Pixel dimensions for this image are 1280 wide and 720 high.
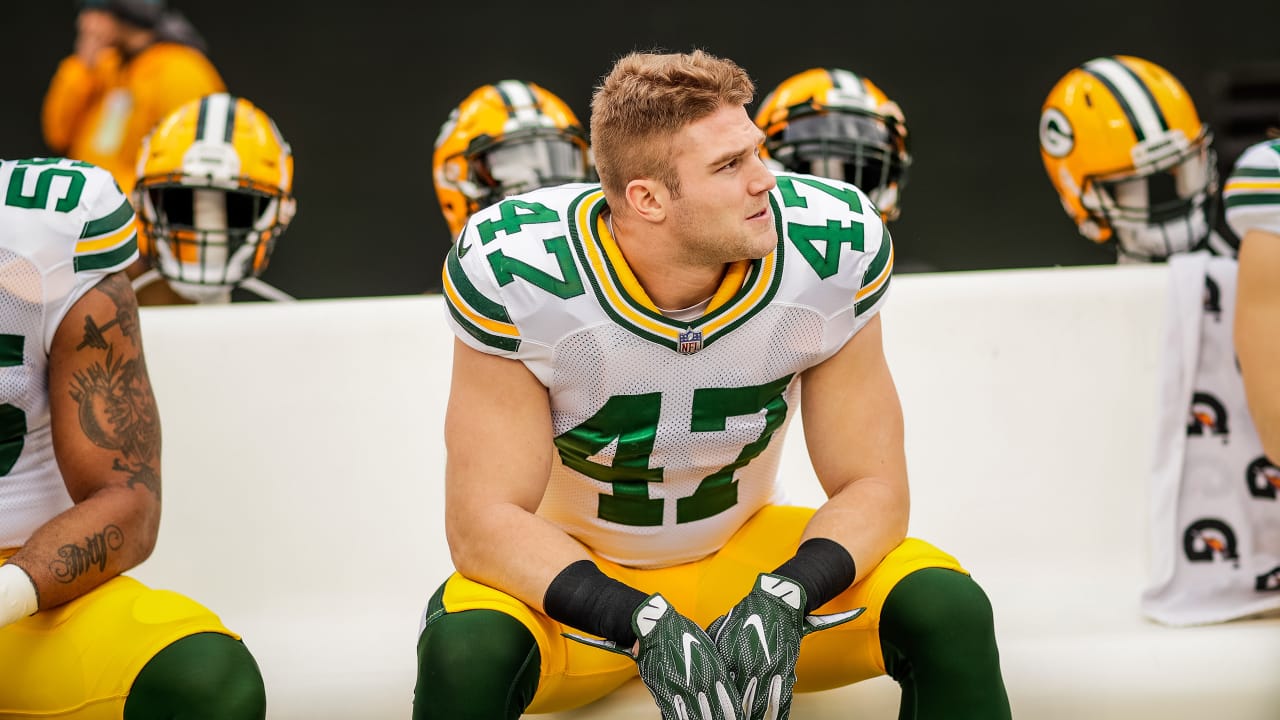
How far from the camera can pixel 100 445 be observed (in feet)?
5.21

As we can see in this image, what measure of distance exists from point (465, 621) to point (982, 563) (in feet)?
3.93

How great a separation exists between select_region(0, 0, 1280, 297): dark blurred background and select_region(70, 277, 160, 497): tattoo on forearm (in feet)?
8.41

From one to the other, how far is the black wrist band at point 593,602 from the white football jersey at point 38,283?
25.8 inches

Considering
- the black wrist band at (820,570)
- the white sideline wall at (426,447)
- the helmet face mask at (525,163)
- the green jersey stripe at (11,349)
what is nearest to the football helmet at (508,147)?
the helmet face mask at (525,163)

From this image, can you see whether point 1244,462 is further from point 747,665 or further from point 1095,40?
point 1095,40

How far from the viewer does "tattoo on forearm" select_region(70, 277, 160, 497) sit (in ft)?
5.22

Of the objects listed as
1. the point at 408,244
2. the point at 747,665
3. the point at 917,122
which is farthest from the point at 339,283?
the point at 747,665

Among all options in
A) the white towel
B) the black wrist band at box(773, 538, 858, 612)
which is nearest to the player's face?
the black wrist band at box(773, 538, 858, 612)

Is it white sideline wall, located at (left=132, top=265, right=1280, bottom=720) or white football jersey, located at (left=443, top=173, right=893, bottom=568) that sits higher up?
white football jersey, located at (left=443, top=173, right=893, bottom=568)

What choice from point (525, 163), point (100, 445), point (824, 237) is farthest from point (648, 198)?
point (525, 163)

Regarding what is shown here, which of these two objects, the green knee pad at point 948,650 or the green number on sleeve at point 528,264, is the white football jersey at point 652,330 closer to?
the green number on sleeve at point 528,264

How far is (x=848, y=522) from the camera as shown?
1.50 m

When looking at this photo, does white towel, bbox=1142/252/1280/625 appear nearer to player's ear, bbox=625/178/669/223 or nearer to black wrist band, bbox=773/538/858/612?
black wrist band, bbox=773/538/858/612

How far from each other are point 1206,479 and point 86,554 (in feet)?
5.48
